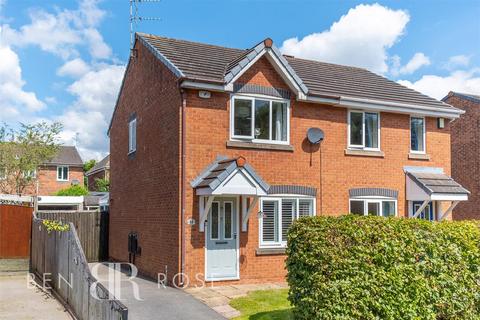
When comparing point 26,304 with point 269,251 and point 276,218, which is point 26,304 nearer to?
point 269,251

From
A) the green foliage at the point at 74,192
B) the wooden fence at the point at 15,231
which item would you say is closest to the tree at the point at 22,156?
the green foliage at the point at 74,192

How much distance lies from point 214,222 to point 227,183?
158 centimetres

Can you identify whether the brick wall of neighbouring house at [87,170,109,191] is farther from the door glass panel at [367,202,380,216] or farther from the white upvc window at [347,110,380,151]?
the door glass panel at [367,202,380,216]

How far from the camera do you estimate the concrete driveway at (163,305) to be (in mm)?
9555

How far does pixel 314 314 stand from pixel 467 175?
1702 centimetres

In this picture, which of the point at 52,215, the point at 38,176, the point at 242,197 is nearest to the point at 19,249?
the point at 52,215

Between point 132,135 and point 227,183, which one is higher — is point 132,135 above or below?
above

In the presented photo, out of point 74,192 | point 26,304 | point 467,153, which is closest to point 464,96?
point 467,153

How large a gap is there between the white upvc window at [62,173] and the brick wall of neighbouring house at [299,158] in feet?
114

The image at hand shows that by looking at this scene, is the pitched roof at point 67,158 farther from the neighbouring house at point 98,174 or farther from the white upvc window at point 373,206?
the white upvc window at point 373,206

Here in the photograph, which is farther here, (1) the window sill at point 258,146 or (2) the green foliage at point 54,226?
(1) the window sill at point 258,146

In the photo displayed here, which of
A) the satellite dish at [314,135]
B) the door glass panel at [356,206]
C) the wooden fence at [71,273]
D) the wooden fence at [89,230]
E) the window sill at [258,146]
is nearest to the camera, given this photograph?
the wooden fence at [71,273]

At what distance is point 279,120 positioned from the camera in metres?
14.3

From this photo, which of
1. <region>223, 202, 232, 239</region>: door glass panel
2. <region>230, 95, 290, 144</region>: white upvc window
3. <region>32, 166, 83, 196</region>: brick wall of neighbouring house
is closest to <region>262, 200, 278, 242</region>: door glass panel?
<region>223, 202, 232, 239</region>: door glass panel
